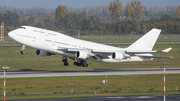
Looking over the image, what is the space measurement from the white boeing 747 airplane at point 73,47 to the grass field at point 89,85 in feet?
18.7

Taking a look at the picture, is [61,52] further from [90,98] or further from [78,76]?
[90,98]

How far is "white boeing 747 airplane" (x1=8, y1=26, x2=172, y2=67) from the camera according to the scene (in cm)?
5135

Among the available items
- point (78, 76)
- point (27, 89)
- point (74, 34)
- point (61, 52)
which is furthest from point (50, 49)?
point (74, 34)

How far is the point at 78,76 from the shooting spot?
51.8 metres

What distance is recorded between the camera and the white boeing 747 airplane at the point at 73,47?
51.3m

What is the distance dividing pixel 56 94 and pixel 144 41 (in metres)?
29.4

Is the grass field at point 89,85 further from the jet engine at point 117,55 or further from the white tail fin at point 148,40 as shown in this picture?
the white tail fin at point 148,40

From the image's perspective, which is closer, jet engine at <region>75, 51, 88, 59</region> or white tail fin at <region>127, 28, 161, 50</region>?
jet engine at <region>75, 51, 88, 59</region>

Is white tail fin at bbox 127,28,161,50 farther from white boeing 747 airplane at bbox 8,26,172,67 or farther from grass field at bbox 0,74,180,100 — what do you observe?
grass field at bbox 0,74,180,100

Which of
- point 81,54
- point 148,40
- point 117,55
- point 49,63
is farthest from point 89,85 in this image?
point 49,63

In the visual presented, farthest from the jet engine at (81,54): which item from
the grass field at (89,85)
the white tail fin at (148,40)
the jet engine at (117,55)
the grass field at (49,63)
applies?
the grass field at (49,63)

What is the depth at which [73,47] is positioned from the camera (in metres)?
55.6

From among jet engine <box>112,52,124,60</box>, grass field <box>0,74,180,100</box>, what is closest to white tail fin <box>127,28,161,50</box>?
jet engine <box>112,52,124,60</box>

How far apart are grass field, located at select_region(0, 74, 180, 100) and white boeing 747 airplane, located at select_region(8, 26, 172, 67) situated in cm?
571
